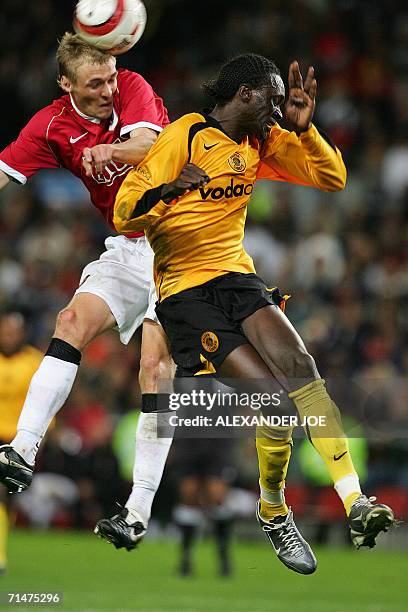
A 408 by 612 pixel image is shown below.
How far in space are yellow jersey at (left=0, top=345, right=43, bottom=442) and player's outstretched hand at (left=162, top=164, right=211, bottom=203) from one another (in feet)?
19.4

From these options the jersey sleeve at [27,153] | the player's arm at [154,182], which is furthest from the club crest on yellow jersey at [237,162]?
the jersey sleeve at [27,153]

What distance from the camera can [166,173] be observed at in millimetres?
6859

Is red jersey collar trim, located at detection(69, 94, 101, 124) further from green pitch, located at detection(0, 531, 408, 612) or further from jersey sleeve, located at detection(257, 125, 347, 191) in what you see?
green pitch, located at detection(0, 531, 408, 612)

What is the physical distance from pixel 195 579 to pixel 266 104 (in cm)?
654

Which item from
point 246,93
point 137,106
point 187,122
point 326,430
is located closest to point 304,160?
point 246,93

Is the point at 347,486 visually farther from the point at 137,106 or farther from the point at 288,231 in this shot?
the point at 288,231

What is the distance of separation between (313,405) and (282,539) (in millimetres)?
1019

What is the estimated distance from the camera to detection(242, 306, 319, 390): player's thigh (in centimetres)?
680

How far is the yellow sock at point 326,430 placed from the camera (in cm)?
671

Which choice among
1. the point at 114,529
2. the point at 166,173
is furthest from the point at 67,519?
the point at 166,173

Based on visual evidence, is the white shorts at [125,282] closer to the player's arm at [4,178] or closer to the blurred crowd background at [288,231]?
the player's arm at [4,178]

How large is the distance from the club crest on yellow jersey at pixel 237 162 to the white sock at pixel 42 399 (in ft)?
4.81

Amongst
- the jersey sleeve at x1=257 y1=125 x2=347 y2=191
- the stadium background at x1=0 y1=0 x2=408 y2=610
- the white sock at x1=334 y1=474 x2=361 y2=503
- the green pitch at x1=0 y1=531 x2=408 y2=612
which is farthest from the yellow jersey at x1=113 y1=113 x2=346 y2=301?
the stadium background at x1=0 y1=0 x2=408 y2=610

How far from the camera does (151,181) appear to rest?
685 centimetres
